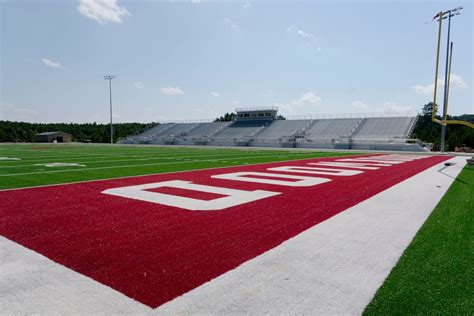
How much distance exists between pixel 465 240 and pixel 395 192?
3.67m

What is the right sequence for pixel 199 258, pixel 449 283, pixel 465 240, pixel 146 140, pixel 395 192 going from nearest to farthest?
1. pixel 449 283
2. pixel 199 258
3. pixel 465 240
4. pixel 395 192
5. pixel 146 140

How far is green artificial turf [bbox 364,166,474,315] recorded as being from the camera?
2.49 m

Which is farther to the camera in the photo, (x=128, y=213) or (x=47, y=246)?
(x=128, y=213)

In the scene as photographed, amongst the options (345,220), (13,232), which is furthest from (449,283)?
(13,232)

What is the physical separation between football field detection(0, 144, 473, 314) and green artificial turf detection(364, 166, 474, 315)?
0.05 feet

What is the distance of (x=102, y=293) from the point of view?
8.72 ft

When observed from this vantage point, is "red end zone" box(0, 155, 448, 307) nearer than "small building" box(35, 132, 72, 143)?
Yes

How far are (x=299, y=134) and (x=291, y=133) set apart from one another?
55.0 inches

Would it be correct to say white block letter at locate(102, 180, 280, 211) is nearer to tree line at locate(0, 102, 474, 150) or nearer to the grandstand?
the grandstand

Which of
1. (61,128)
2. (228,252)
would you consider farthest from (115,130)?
(228,252)

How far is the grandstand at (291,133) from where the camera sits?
124ft

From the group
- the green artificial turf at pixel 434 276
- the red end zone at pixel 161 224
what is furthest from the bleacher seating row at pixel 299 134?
the green artificial turf at pixel 434 276

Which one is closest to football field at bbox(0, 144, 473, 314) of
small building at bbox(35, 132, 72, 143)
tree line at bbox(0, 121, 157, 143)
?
tree line at bbox(0, 121, 157, 143)

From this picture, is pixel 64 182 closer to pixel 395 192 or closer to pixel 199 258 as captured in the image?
pixel 199 258
